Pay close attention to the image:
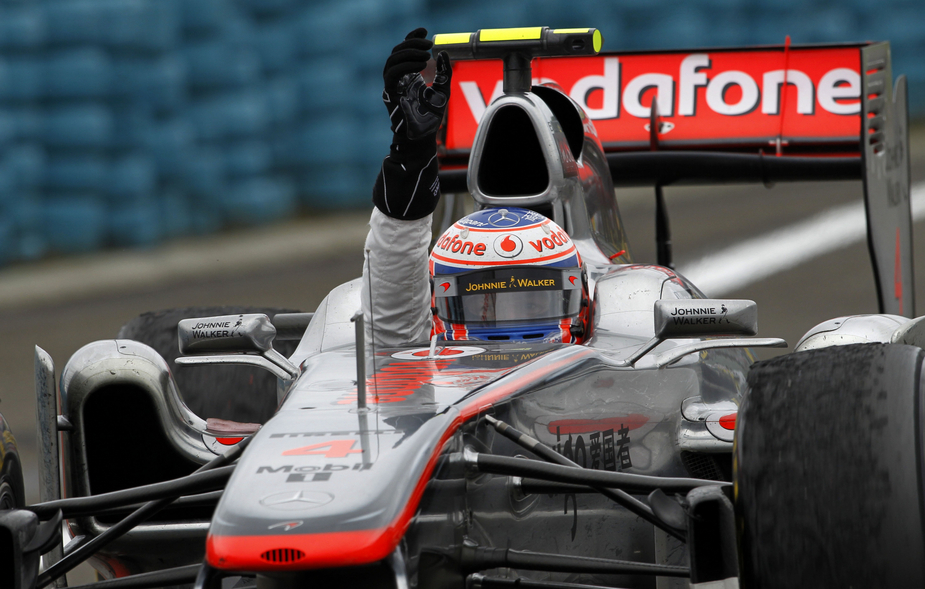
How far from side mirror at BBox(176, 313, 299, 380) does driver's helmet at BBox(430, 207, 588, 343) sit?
527mm

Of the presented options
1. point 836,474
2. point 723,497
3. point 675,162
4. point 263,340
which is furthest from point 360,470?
point 675,162

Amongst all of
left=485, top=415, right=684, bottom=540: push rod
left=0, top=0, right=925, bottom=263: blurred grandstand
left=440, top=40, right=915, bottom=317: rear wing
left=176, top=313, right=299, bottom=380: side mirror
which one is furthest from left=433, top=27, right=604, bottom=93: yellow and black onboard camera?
left=0, top=0, right=925, bottom=263: blurred grandstand

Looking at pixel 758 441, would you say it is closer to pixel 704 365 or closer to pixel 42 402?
pixel 704 365

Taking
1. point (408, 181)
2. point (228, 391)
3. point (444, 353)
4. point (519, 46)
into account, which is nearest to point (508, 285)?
point (444, 353)

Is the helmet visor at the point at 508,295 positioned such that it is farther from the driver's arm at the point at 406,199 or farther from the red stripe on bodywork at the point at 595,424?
the red stripe on bodywork at the point at 595,424

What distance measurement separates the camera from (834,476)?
2527 mm

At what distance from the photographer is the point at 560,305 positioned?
145 inches

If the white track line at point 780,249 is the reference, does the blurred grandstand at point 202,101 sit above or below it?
above

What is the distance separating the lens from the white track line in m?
9.59

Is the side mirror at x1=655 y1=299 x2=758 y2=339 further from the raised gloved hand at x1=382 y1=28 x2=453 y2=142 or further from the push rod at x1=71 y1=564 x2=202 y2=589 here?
the push rod at x1=71 y1=564 x2=202 y2=589

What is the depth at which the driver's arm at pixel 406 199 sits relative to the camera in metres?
3.63

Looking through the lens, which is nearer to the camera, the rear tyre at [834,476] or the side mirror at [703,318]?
the rear tyre at [834,476]

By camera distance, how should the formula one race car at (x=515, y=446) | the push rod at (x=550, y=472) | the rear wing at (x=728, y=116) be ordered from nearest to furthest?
the formula one race car at (x=515, y=446) → the push rod at (x=550, y=472) → the rear wing at (x=728, y=116)

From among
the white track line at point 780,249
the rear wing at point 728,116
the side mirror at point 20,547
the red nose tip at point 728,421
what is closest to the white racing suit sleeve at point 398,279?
the red nose tip at point 728,421
